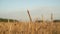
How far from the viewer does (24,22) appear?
12.6 ft

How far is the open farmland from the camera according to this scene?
11.4 ft

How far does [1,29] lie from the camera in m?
4.02

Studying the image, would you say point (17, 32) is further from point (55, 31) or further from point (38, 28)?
point (55, 31)

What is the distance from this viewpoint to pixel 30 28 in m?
3.47

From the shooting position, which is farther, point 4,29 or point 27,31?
point 4,29

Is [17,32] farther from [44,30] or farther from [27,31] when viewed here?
[44,30]

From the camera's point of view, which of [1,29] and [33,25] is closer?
[33,25]

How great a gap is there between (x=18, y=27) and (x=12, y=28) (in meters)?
0.13

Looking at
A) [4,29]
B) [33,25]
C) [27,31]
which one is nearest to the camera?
[33,25]

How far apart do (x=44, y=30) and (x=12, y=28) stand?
25.4 inches

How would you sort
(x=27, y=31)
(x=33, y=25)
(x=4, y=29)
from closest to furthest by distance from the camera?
1. (x=33, y=25)
2. (x=27, y=31)
3. (x=4, y=29)

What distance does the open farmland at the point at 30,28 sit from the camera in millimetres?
3461

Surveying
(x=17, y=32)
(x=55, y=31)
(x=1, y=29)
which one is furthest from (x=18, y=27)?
(x=55, y=31)

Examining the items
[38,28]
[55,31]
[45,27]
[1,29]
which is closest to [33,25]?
[38,28]
